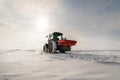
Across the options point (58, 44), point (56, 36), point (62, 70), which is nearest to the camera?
point (62, 70)

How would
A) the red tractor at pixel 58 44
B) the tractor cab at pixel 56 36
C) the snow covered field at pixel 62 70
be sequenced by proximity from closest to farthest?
the snow covered field at pixel 62 70
the red tractor at pixel 58 44
the tractor cab at pixel 56 36

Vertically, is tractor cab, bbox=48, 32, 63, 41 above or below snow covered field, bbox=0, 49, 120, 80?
above

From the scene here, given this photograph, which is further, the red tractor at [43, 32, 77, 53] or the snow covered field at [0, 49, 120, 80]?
the red tractor at [43, 32, 77, 53]

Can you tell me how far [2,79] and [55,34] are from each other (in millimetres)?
17937

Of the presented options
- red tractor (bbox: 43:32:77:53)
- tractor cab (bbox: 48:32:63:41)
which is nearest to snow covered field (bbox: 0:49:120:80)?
red tractor (bbox: 43:32:77:53)

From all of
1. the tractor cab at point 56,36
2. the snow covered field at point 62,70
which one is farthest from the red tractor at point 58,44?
the snow covered field at point 62,70

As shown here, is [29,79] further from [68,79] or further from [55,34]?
[55,34]

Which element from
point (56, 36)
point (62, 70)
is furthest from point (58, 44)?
point (62, 70)

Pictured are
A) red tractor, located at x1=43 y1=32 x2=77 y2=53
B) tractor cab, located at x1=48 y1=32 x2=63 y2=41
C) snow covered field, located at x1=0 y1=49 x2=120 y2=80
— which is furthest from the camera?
tractor cab, located at x1=48 y1=32 x2=63 y2=41

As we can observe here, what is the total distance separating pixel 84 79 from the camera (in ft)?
10.6

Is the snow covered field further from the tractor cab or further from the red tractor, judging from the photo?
the tractor cab

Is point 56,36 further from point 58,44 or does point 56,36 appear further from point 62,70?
point 62,70

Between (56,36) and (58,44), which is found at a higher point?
(56,36)

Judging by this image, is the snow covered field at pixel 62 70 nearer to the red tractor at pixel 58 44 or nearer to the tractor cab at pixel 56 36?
the red tractor at pixel 58 44
